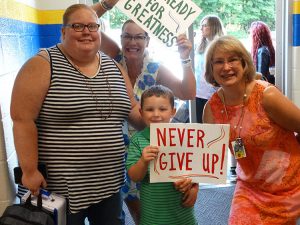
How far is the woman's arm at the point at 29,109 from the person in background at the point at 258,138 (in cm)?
80

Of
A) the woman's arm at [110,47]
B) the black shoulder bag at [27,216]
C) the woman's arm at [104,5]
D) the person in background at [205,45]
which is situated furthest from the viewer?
the person in background at [205,45]

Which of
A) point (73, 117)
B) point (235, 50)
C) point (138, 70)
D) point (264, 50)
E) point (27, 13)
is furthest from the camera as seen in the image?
point (264, 50)

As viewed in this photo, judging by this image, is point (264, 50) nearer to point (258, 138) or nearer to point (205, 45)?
point (205, 45)

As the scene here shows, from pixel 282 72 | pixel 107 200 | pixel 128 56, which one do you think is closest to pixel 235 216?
pixel 107 200

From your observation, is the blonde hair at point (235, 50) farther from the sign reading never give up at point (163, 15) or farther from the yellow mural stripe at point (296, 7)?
the yellow mural stripe at point (296, 7)

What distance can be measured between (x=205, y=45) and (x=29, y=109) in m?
2.68

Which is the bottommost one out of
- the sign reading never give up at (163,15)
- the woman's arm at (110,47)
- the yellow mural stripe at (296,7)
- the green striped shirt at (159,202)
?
the green striped shirt at (159,202)

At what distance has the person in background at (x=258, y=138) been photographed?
160 cm

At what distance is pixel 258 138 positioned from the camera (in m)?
1.61

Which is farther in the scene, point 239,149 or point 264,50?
point 264,50

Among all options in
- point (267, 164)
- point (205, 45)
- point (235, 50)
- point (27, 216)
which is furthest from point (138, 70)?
point (205, 45)

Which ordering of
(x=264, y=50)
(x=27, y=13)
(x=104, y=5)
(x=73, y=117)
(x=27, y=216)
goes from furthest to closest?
(x=264, y=50) < (x=27, y=13) < (x=104, y=5) < (x=73, y=117) < (x=27, y=216)

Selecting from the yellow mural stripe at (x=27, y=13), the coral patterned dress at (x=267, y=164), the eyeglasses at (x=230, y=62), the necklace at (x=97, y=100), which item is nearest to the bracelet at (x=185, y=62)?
the eyeglasses at (x=230, y=62)

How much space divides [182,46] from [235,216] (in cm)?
89
